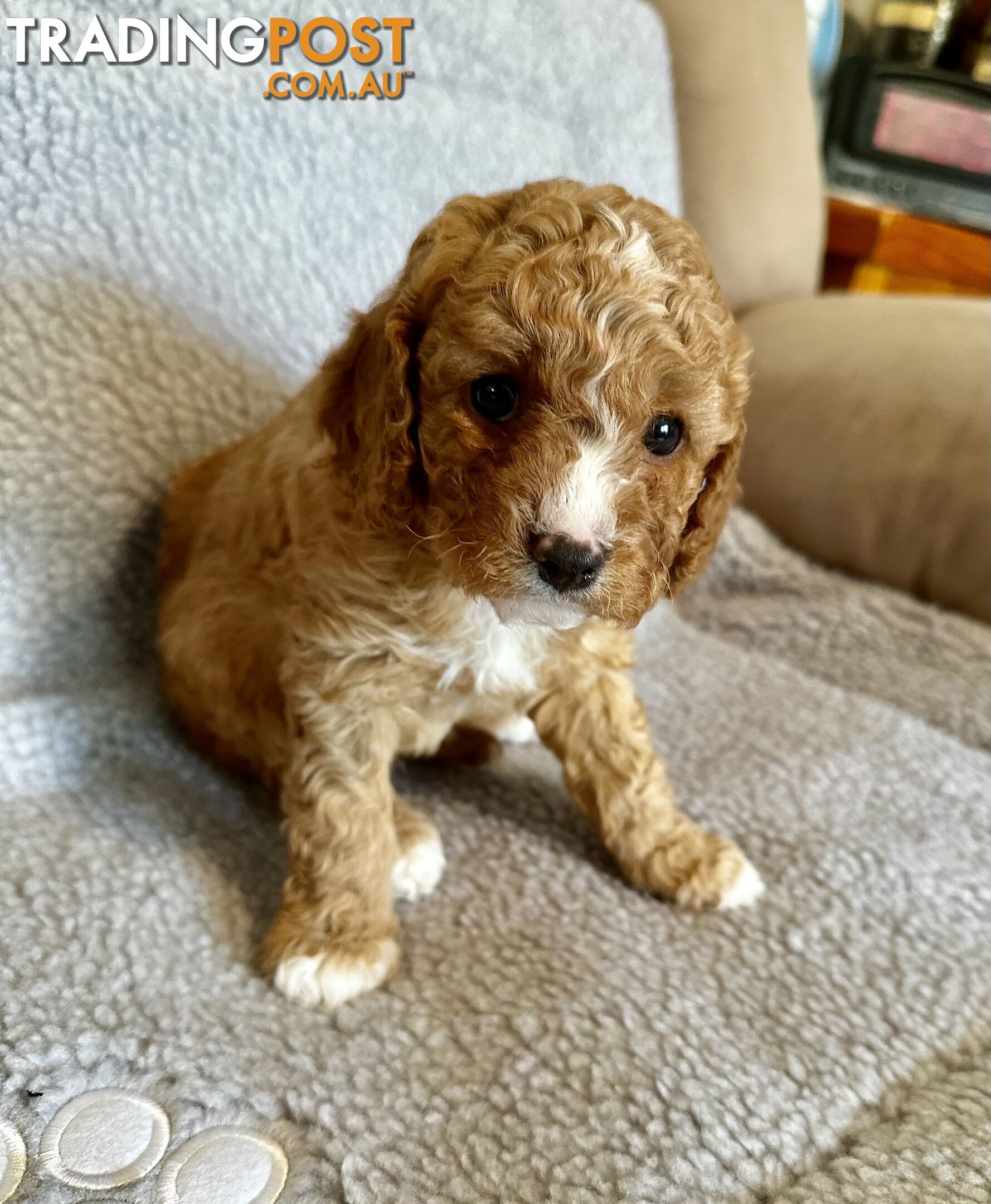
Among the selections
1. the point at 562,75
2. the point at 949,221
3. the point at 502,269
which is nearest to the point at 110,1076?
the point at 502,269

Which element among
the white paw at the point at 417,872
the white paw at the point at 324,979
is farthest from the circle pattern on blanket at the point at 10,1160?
the white paw at the point at 417,872

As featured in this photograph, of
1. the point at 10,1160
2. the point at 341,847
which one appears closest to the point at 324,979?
the point at 341,847

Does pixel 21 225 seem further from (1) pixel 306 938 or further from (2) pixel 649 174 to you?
(2) pixel 649 174

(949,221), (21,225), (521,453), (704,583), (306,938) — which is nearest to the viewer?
(521,453)

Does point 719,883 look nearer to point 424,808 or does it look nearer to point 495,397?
point 424,808

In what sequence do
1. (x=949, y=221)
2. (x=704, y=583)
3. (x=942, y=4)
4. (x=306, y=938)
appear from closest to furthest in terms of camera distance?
(x=306, y=938) < (x=704, y=583) < (x=949, y=221) < (x=942, y=4)
